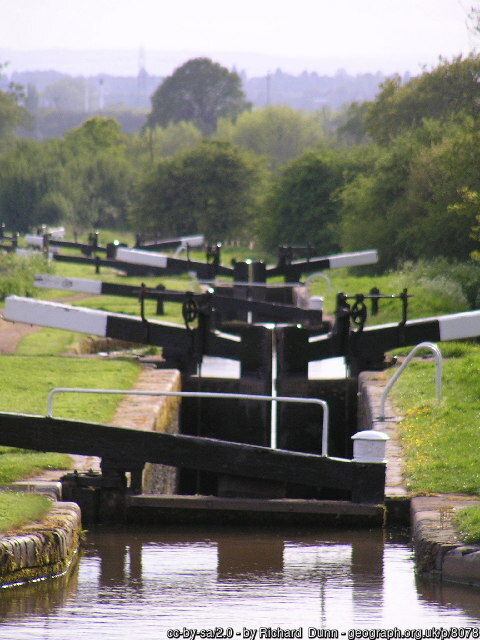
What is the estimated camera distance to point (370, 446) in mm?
9352

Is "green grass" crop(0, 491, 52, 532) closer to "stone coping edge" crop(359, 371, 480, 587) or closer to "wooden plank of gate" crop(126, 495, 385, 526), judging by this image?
"wooden plank of gate" crop(126, 495, 385, 526)

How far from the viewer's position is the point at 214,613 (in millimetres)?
7102

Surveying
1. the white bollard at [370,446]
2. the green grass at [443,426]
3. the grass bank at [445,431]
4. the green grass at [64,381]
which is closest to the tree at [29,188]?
the green grass at [64,381]

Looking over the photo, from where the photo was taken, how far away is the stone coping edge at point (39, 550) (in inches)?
291

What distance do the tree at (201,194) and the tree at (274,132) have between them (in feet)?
103

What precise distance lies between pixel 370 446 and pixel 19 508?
2.63 meters

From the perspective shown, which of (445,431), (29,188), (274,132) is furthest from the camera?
(274,132)

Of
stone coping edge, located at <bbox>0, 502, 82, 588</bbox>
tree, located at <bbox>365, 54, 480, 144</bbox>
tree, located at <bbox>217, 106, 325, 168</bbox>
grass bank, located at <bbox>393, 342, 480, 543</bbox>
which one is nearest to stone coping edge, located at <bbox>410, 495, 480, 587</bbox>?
grass bank, located at <bbox>393, 342, 480, 543</bbox>

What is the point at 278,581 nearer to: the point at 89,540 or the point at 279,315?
the point at 89,540

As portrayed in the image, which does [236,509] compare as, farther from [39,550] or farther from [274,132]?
[274,132]

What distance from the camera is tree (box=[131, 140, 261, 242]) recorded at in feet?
174

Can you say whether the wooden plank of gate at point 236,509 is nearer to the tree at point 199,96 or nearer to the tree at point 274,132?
the tree at point 274,132

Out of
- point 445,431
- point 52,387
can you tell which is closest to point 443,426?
point 445,431

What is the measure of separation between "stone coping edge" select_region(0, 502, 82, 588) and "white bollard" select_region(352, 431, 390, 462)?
7.31 ft
